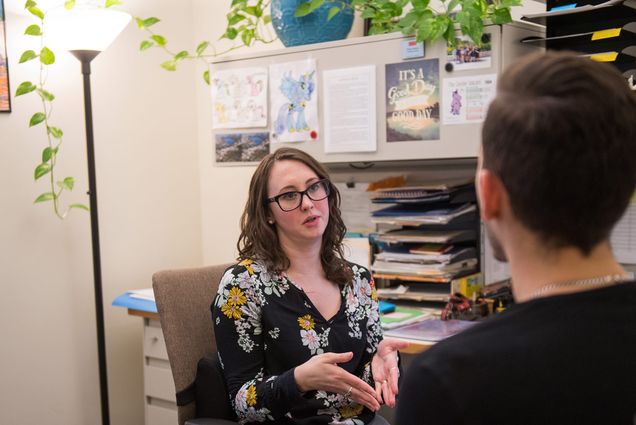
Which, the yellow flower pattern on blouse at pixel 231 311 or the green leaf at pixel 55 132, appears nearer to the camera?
the yellow flower pattern on blouse at pixel 231 311

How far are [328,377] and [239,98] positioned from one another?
4.08 feet

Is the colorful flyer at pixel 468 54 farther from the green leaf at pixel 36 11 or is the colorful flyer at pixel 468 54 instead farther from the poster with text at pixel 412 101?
the green leaf at pixel 36 11

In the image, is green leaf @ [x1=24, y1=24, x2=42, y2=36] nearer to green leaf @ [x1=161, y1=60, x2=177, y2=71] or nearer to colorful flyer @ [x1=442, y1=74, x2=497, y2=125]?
green leaf @ [x1=161, y1=60, x2=177, y2=71]

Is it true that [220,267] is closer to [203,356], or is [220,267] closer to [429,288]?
[203,356]

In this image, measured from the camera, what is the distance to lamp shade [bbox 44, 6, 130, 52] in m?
2.34

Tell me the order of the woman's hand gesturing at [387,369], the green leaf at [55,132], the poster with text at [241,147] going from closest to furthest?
the woman's hand gesturing at [387,369] < the poster with text at [241,147] < the green leaf at [55,132]

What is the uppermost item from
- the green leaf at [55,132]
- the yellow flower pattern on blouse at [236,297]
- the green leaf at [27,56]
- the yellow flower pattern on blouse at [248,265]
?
the green leaf at [27,56]

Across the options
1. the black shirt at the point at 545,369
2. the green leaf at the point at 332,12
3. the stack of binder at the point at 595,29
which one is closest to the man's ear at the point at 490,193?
the black shirt at the point at 545,369

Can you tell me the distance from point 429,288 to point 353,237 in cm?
34

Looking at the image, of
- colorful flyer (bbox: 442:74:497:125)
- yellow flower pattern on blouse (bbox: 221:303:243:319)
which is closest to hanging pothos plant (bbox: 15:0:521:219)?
colorful flyer (bbox: 442:74:497:125)

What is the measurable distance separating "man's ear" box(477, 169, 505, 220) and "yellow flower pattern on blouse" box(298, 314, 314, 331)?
37.3 inches

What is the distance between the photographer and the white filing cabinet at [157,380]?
2545 millimetres

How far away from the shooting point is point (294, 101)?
2348mm

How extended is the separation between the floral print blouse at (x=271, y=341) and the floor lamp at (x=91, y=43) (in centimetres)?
103
